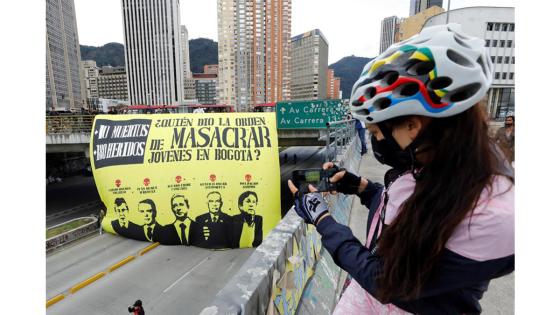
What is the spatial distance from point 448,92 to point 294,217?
1.65 metres

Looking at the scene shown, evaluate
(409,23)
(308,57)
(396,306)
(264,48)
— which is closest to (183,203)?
(396,306)

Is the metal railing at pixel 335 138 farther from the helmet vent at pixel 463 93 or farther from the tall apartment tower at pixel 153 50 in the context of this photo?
the tall apartment tower at pixel 153 50

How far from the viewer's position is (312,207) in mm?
1700

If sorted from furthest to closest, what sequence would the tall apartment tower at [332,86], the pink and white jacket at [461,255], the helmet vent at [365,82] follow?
the tall apartment tower at [332,86], the helmet vent at [365,82], the pink and white jacket at [461,255]

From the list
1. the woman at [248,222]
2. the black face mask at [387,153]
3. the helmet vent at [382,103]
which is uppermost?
the helmet vent at [382,103]

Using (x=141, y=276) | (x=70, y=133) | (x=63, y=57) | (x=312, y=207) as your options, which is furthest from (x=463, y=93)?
(x=63, y=57)

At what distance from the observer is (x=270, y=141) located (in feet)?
41.8

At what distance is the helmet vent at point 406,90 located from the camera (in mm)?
1348

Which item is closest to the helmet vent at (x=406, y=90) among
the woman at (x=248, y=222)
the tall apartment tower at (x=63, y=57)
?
the woman at (x=248, y=222)

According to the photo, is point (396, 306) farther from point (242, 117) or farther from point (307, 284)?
point (242, 117)

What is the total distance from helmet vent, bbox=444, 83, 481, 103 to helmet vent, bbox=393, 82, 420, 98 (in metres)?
0.15

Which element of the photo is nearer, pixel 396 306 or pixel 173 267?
pixel 396 306

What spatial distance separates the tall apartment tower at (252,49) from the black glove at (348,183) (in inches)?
3973

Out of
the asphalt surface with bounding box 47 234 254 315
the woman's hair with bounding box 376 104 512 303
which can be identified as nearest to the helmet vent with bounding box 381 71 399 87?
the woman's hair with bounding box 376 104 512 303
